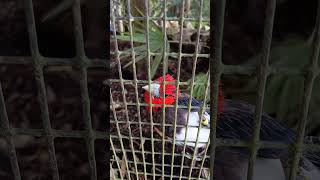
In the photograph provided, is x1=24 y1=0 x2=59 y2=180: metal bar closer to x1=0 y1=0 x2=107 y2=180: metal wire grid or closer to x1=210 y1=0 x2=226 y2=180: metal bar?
x1=0 y1=0 x2=107 y2=180: metal wire grid

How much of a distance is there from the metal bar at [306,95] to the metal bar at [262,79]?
41mm

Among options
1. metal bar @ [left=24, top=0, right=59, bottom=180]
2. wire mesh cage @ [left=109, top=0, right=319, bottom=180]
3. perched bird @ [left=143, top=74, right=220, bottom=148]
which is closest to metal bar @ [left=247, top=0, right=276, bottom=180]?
wire mesh cage @ [left=109, top=0, right=319, bottom=180]

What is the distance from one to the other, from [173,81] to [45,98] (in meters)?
0.16

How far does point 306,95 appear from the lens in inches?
16.5

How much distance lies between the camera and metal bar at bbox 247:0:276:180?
39cm

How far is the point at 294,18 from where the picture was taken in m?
0.39

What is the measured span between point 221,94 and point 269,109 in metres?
0.05

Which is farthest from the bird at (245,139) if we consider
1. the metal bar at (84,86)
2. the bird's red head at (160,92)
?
the metal bar at (84,86)

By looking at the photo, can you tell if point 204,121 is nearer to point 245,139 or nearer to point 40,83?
point 245,139

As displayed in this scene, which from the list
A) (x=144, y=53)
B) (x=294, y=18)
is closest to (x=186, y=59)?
(x=144, y=53)

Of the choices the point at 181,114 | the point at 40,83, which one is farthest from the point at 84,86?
the point at 181,114

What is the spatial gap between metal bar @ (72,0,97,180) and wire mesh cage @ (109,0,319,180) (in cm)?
4

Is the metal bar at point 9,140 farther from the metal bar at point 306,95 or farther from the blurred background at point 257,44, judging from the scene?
the metal bar at point 306,95

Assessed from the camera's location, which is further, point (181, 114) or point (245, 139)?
point (181, 114)
